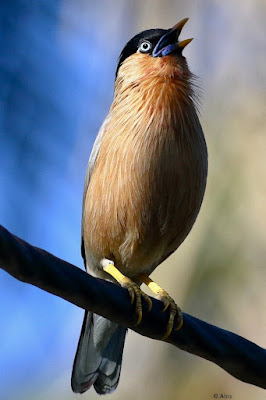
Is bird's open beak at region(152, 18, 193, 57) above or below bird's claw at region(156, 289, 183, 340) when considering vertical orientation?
above

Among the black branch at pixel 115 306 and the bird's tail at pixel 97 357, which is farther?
the bird's tail at pixel 97 357

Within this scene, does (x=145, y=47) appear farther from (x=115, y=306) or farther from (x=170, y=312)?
(x=115, y=306)

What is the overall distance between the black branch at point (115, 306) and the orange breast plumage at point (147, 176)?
84cm

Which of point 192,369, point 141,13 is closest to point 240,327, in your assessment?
point 192,369

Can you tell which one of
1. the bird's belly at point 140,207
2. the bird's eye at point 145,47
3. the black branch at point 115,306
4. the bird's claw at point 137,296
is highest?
the bird's eye at point 145,47

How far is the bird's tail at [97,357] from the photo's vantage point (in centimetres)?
443

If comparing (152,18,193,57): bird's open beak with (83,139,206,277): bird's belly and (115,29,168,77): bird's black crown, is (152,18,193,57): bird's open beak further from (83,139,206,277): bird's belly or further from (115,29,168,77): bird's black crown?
(83,139,206,277): bird's belly

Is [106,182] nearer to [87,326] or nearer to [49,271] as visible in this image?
[87,326]

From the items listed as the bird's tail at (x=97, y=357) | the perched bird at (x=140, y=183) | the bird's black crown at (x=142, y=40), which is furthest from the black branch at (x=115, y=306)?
the bird's black crown at (x=142, y=40)

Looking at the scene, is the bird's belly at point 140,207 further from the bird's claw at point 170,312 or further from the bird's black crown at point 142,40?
the bird's black crown at point 142,40

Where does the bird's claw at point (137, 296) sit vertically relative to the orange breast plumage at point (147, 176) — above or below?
below

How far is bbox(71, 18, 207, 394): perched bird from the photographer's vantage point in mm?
4102

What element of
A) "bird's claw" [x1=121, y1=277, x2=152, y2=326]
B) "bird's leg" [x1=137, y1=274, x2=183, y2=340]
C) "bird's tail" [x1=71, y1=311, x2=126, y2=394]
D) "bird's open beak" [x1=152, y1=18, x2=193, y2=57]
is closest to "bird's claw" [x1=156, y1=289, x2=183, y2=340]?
"bird's leg" [x1=137, y1=274, x2=183, y2=340]

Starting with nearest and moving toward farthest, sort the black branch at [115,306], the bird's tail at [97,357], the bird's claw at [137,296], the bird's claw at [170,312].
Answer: the black branch at [115,306] < the bird's claw at [137,296] < the bird's claw at [170,312] < the bird's tail at [97,357]
